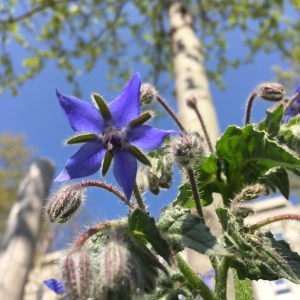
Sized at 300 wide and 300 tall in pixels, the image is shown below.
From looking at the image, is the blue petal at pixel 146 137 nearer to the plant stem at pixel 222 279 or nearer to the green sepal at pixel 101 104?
the green sepal at pixel 101 104

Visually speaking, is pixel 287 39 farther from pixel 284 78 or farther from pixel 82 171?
pixel 82 171

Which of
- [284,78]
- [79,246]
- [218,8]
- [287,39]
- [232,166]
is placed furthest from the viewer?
[284,78]

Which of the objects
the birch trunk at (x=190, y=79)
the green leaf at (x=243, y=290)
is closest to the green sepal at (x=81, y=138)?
the green leaf at (x=243, y=290)

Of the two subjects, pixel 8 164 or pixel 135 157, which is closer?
pixel 135 157

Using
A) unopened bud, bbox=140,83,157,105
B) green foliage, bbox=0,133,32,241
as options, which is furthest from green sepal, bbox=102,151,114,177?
green foliage, bbox=0,133,32,241

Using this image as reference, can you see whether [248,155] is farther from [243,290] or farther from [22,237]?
[22,237]

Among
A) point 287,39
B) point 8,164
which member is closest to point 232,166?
point 287,39
